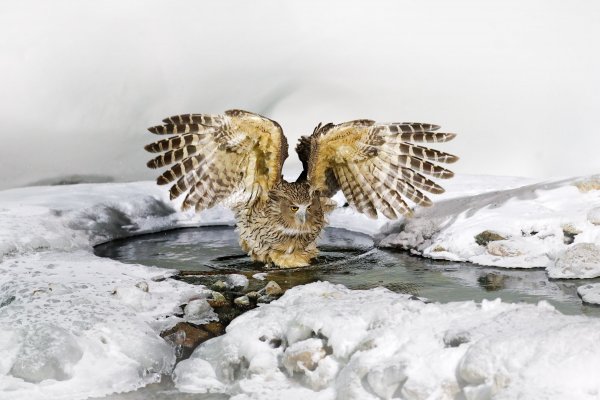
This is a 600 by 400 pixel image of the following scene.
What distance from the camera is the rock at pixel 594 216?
6637 millimetres

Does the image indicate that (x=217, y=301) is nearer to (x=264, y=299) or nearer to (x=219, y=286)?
(x=264, y=299)

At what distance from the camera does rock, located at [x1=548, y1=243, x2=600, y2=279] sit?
19.3ft

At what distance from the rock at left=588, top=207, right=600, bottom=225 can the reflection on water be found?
2.70 ft

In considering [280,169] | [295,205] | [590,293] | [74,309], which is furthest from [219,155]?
[590,293]

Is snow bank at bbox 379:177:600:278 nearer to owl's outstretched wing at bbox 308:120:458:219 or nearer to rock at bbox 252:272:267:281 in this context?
owl's outstretched wing at bbox 308:120:458:219

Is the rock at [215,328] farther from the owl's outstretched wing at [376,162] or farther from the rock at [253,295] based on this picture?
the owl's outstretched wing at [376,162]

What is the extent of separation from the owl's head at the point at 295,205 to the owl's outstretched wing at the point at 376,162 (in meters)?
0.15

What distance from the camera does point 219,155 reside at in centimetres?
683

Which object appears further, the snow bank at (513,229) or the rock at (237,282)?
the snow bank at (513,229)

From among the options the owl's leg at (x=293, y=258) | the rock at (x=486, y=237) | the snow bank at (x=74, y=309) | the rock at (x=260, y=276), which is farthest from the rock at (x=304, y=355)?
the rock at (x=486, y=237)

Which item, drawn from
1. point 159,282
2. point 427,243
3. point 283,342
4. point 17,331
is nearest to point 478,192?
point 427,243

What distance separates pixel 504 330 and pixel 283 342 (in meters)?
1.24

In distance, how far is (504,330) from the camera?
3799mm

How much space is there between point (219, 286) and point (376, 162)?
2204mm
